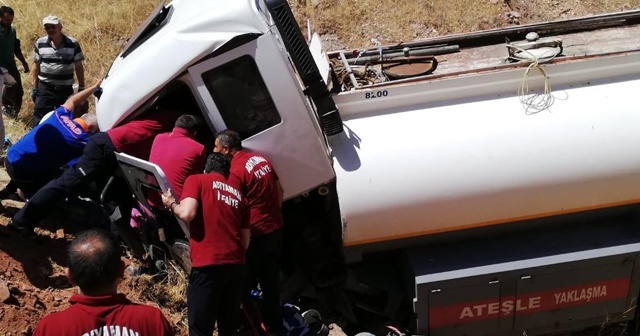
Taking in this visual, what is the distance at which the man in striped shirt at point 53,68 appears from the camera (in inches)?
311

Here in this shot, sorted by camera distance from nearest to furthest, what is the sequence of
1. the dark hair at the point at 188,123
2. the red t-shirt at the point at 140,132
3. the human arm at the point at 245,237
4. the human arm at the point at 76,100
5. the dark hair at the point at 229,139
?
the human arm at the point at 245,237 < the dark hair at the point at 229,139 < the dark hair at the point at 188,123 < the red t-shirt at the point at 140,132 < the human arm at the point at 76,100

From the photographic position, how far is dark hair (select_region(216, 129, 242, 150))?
15.6 feet

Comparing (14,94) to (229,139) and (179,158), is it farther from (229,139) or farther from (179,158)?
(229,139)

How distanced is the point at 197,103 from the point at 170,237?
92 cm

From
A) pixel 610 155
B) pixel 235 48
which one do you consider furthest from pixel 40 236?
pixel 610 155

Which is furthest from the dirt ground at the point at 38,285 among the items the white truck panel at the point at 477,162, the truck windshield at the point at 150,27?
the truck windshield at the point at 150,27

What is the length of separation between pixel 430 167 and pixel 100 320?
2628 millimetres

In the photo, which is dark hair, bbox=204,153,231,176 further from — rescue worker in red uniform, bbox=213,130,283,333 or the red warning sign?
the red warning sign

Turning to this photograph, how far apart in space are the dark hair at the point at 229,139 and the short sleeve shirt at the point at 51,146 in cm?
129

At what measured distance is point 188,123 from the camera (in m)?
4.91

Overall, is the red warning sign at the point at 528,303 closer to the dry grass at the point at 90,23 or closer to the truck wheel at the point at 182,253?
the truck wheel at the point at 182,253

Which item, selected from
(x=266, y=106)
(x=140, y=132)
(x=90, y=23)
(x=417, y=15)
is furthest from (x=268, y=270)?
(x=90, y=23)

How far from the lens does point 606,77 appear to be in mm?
5176

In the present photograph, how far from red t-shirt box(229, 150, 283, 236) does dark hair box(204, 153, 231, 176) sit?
123mm
